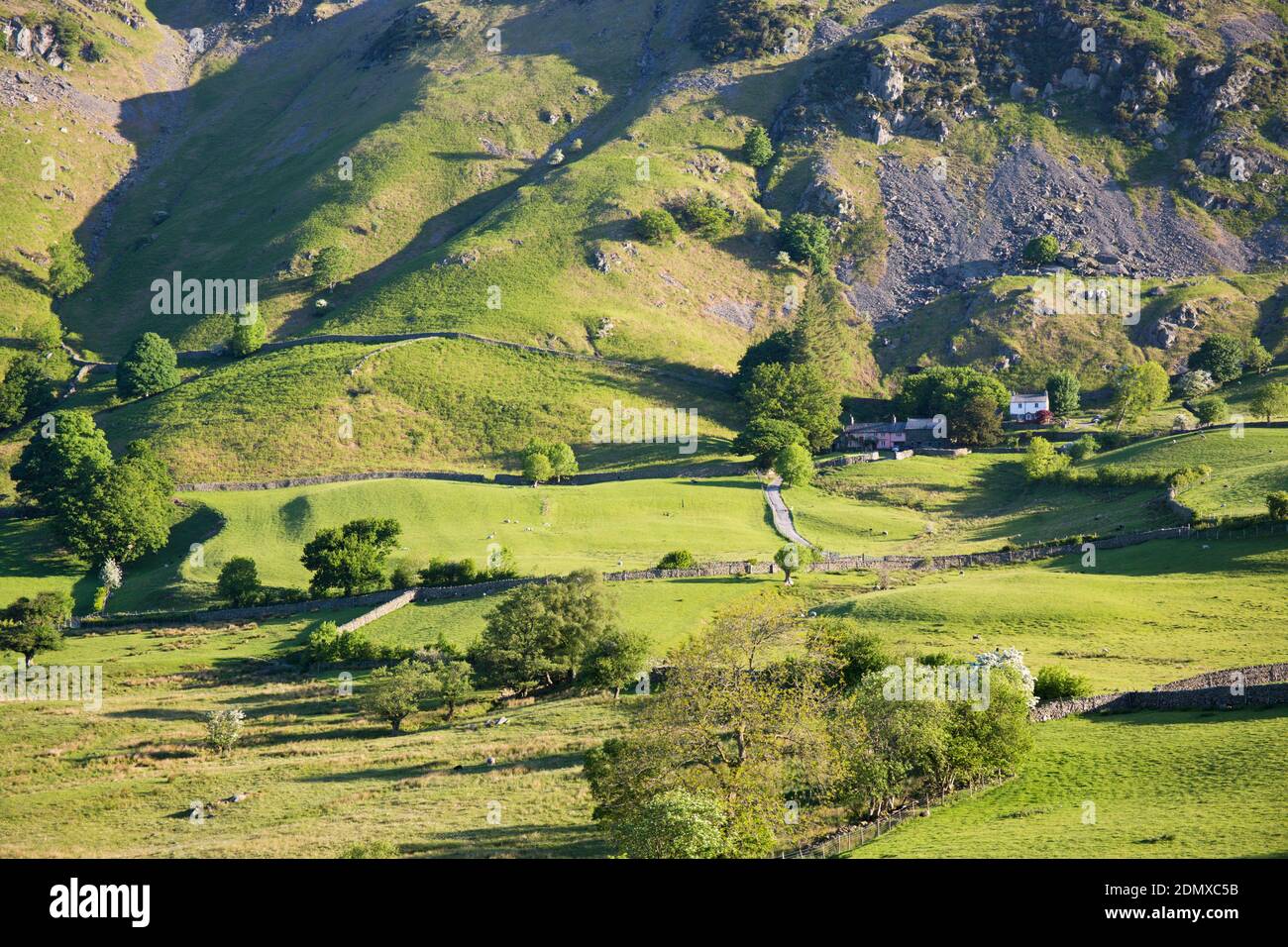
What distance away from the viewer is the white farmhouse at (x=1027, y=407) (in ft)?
442

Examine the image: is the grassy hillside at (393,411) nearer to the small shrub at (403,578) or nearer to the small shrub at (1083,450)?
the small shrub at (403,578)

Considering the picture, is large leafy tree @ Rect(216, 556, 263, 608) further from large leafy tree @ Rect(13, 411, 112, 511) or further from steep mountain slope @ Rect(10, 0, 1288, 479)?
steep mountain slope @ Rect(10, 0, 1288, 479)

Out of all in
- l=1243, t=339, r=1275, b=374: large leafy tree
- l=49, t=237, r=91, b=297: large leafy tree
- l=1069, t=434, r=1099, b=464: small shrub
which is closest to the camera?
l=1069, t=434, r=1099, b=464: small shrub

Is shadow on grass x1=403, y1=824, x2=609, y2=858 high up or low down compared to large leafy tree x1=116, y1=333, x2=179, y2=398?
down

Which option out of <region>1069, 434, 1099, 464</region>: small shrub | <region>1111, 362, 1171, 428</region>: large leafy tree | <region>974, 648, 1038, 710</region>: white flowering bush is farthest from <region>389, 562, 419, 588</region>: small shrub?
<region>1111, 362, 1171, 428</region>: large leafy tree

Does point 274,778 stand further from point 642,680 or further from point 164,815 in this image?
point 642,680

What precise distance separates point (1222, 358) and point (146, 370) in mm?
133789

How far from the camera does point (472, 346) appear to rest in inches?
5615

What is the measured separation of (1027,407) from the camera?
13512cm

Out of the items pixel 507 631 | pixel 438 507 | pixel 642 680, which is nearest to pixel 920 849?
pixel 642 680

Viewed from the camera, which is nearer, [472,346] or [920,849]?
[920,849]

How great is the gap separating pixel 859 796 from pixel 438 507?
70.0 meters

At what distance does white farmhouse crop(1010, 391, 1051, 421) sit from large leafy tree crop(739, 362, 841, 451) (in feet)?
72.1

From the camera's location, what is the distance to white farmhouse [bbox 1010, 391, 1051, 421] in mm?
134750
